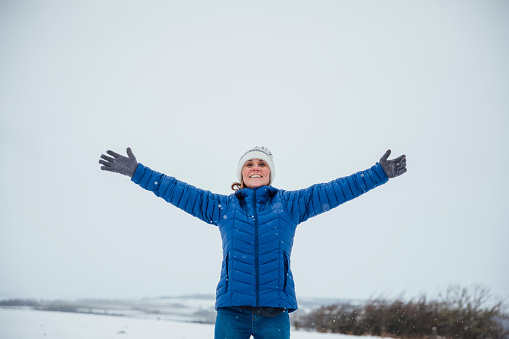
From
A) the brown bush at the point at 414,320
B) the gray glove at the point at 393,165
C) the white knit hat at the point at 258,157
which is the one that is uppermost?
the white knit hat at the point at 258,157

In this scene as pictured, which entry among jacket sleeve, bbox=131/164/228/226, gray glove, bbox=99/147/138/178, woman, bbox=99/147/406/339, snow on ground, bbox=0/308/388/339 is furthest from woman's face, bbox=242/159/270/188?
snow on ground, bbox=0/308/388/339

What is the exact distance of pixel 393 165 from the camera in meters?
3.12

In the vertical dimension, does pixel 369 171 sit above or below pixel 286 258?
above

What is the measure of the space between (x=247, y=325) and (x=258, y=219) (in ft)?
2.68

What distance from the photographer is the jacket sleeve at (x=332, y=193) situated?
10.3ft

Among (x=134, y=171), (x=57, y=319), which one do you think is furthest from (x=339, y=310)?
(x=134, y=171)

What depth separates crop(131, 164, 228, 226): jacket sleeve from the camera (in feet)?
10.8

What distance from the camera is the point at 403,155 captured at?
10.3 feet

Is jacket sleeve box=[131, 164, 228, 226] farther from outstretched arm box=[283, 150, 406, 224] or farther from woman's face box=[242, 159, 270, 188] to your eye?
outstretched arm box=[283, 150, 406, 224]

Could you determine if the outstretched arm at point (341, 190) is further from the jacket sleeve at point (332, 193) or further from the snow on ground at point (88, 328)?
the snow on ground at point (88, 328)

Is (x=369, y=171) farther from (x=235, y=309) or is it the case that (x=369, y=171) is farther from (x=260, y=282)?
(x=235, y=309)

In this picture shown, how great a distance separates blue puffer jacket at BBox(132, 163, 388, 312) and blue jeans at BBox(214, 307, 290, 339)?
0.36 ft

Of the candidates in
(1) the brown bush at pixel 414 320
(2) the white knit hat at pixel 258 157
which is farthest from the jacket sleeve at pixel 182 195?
(1) the brown bush at pixel 414 320

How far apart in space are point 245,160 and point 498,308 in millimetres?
10900
